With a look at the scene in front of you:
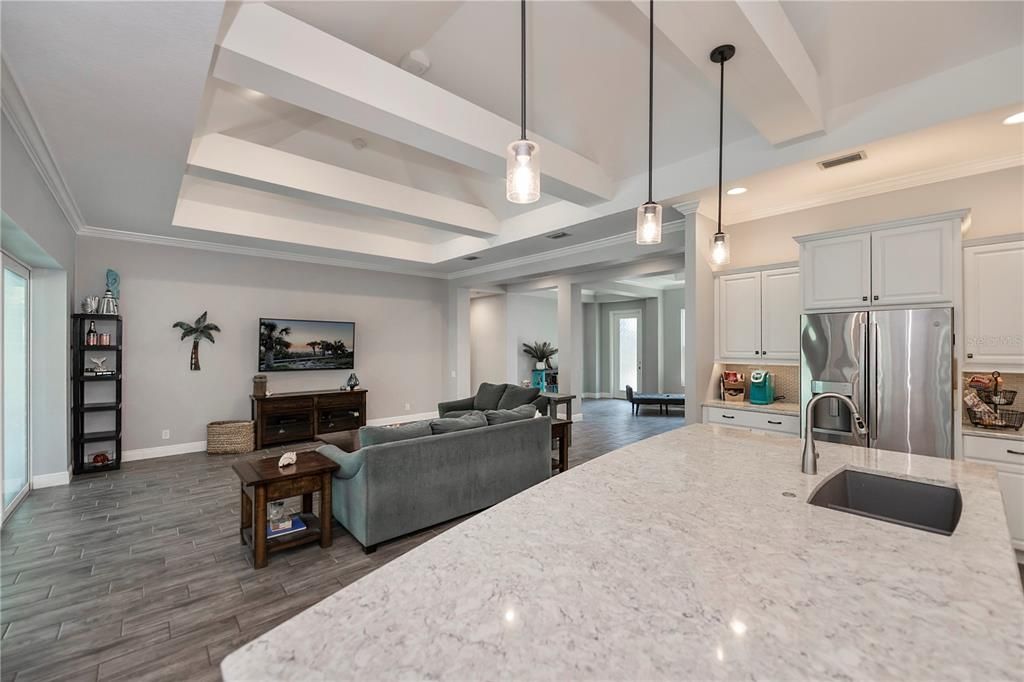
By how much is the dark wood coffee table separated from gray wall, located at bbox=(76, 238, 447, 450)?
3421 millimetres

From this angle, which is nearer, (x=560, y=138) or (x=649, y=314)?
(x=560, y=138)

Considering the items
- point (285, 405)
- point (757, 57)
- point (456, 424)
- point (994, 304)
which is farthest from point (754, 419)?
point (285, 405)

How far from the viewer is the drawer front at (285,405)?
6039 mm

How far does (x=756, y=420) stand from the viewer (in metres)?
3.91

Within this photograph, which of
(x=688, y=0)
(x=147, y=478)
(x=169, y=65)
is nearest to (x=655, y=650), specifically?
(x=688, y=0)

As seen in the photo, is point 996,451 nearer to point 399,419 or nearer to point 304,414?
point 304,414

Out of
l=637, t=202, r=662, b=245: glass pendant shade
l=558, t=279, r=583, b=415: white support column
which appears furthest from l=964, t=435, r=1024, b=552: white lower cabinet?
l=558, t=279, r=583, b=415: white support column

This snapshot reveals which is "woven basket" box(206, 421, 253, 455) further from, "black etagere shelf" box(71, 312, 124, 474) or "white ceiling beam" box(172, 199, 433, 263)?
"white ceiling beam" box(172, 199, 433, 263)

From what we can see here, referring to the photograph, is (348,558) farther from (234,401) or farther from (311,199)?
(234,401)

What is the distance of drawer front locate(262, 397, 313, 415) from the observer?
19.8ft

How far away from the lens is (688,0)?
198 centimetres

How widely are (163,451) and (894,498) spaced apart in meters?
7.06

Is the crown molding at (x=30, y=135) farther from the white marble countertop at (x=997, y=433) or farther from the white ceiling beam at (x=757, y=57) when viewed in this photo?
the white marble countertop at (x=997, y=433)

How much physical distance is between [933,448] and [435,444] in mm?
3398
